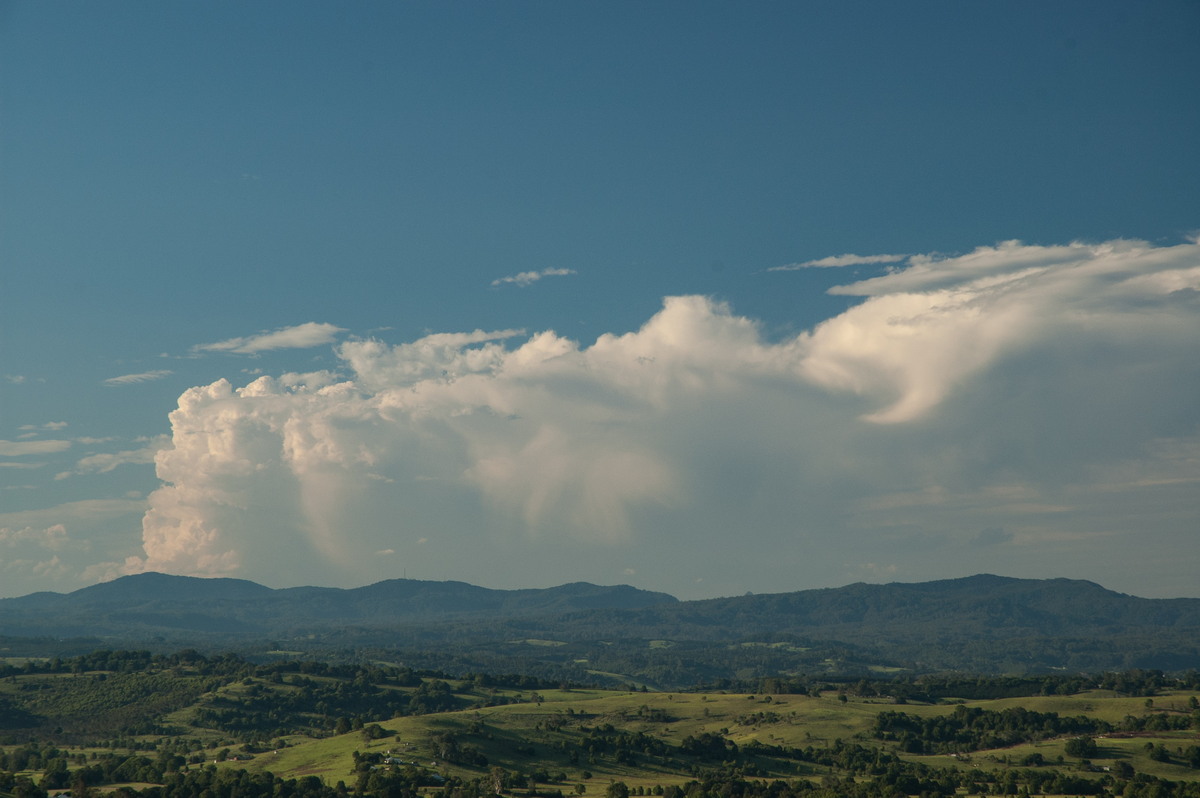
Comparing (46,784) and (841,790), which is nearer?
(841,790)

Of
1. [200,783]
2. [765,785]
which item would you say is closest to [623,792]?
[765,785]

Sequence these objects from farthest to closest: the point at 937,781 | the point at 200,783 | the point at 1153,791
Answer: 1. the point at 937,781
2. the point at 200,783
3. the point at 1153,791

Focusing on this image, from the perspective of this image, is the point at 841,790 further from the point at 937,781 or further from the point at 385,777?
the point at 385,777

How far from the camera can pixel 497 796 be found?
18975cm

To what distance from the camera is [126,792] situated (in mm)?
178375

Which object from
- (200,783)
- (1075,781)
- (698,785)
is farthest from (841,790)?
(200,783)

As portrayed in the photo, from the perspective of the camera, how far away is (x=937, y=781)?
19775 centimetres

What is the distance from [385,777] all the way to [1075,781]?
5007 inches

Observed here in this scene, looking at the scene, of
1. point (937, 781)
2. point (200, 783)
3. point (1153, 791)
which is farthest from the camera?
point (937, 781)

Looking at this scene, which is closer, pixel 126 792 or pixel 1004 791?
pixel 126 792

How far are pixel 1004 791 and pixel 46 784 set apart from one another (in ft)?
577

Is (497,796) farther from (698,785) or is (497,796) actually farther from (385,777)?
(698,785)

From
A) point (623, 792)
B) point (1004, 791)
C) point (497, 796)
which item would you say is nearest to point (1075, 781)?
point (1004, 791)

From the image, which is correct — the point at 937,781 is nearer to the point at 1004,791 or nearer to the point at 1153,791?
the point at 1004,791
